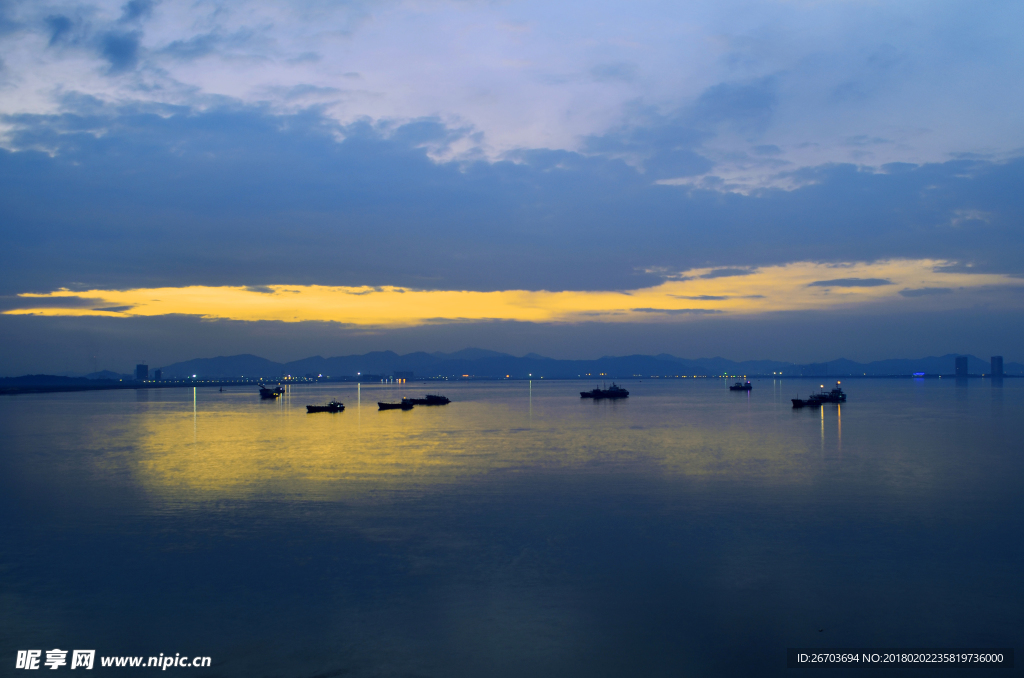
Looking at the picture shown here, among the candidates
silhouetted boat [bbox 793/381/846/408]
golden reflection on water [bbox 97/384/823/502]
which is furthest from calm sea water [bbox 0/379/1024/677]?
silhouetted boat [bbox 793/381/846/408]

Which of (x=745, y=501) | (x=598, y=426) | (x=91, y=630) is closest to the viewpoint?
(x=91, y=630)

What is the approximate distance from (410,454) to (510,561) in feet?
69.0

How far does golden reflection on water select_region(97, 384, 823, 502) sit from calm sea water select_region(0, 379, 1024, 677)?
1.09 ft

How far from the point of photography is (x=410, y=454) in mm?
35344

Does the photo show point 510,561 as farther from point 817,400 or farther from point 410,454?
point 817,400

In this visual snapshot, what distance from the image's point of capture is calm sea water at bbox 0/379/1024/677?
1083 cm

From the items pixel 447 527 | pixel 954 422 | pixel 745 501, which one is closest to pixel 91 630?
pixel 447 527

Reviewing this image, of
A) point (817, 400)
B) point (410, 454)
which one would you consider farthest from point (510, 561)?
point (817, 400)

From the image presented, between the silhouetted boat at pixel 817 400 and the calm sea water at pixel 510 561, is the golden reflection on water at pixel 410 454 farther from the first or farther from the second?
the silhouetted boat at pixel 817 400

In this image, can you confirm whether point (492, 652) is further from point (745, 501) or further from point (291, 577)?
point (745, 501)

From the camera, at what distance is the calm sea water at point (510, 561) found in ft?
35.5

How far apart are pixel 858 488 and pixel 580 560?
14566 mm

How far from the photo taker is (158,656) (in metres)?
10.5

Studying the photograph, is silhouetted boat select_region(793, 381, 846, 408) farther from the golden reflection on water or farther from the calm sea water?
the calm sea water
